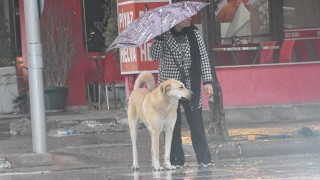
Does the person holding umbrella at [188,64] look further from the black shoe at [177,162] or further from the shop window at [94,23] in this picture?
the shop window at [94,23]

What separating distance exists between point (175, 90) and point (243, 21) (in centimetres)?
689

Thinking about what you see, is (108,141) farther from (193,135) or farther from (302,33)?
(302,33)

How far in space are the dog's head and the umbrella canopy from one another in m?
0.60

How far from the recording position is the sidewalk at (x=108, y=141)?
9188 mm

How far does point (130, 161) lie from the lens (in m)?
9.05

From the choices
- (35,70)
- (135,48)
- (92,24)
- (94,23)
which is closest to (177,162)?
(35,70)

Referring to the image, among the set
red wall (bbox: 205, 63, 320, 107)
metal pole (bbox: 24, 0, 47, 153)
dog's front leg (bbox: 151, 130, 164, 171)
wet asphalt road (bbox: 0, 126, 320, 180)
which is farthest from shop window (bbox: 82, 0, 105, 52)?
dog's front leg (bbox: 151, 130, 164, 171)

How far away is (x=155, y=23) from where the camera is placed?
7531 millimetres

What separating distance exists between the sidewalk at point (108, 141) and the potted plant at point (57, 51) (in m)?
0.83

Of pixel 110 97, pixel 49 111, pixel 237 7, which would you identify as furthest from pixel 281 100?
pixel 49 111

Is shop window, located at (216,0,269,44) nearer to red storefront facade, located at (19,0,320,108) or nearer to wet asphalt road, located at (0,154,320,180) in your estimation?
red storefront facade, located at (19,0,320,108)

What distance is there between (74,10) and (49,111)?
2566mm

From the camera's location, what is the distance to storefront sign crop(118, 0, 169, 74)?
12.3 m

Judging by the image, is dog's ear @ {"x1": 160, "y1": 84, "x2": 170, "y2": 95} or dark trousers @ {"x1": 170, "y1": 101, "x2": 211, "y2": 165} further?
dark trousers @ {"x1": 170, "y1": 101, "x2": 211, "y2": 165}
